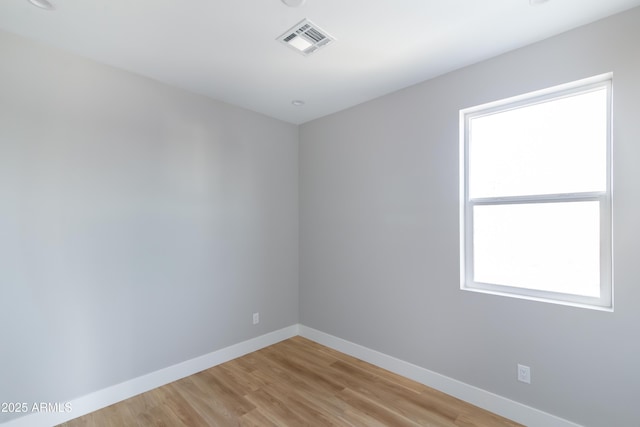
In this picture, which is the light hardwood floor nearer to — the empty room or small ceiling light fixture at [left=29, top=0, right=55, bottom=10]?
the empty room

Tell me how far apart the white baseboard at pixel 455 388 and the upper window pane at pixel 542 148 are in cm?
154

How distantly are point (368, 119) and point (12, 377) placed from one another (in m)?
3.49

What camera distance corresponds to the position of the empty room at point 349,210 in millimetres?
1797

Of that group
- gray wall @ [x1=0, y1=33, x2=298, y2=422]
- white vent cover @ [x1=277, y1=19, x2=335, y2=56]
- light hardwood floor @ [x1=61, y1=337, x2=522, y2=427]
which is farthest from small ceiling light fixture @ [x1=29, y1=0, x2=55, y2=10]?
light hardwood floor @ [x1=61, y1=337, x2=522, y2=427]

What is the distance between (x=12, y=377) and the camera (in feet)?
6.20

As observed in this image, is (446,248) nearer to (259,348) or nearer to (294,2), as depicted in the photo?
(294,2)

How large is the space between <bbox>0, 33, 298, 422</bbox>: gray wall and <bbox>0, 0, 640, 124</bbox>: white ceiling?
29 cm

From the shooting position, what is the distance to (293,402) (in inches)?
91.0

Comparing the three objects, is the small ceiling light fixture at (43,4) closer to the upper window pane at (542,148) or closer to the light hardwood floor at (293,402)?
the light hardwood floor at (293,402)

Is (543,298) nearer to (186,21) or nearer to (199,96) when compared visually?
(186,21)

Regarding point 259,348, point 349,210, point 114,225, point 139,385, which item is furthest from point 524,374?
point 114,225

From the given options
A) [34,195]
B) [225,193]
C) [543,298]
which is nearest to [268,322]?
[225,193]

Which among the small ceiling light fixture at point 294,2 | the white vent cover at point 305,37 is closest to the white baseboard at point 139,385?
the white vent cover at point 305,37

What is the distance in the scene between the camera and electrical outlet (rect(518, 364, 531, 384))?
2018mm
